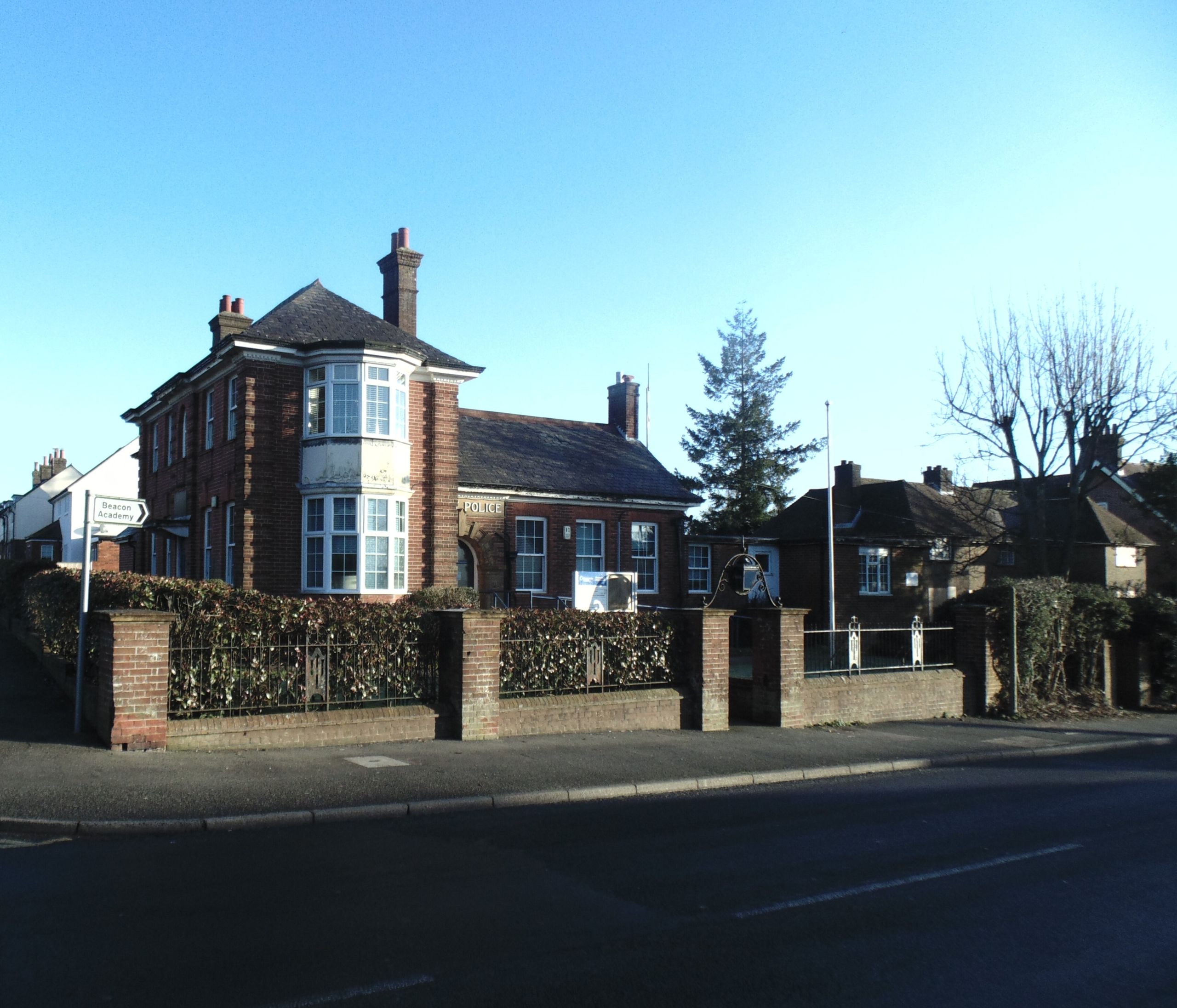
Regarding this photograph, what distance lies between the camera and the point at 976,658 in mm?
19141

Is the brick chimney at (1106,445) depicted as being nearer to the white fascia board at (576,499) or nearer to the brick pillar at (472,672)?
the white fascia board at (576,499)

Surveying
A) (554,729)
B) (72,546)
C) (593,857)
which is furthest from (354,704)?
(593,857)

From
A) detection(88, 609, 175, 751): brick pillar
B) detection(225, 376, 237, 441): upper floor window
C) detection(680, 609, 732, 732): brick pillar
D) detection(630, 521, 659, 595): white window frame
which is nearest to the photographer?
detection(88, 609, 175, 751): brick pillar

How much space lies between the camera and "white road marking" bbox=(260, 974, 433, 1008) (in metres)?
4.54

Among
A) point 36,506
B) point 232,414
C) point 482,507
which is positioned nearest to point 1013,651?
point 482,507

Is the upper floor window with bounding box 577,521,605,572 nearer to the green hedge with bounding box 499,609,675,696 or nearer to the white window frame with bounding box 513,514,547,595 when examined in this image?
the white window frame with bounding box 513,514,547,595

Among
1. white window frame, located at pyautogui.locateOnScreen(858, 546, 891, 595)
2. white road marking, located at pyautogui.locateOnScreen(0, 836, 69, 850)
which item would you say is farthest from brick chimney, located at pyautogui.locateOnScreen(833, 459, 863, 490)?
white road marking, located at pyautogui.locateOnScreen(0, 836, 69, 850)

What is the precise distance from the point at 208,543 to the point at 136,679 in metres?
13.5

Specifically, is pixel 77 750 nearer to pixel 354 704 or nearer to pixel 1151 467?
pixel 354 704

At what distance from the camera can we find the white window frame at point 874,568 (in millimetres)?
34625

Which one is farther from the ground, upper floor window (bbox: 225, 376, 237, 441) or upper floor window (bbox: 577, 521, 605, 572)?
upper floor window (bbox: 225, 376, 237, 441)

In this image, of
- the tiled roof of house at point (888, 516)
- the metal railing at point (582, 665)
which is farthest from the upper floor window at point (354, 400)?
the tiled roof of house at point (888, 516)

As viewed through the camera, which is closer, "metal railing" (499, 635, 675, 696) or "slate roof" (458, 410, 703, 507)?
"metal railing" (499, 635, 675, 696)

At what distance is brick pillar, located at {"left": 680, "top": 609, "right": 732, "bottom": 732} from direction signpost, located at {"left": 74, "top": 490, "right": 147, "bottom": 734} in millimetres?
7937
